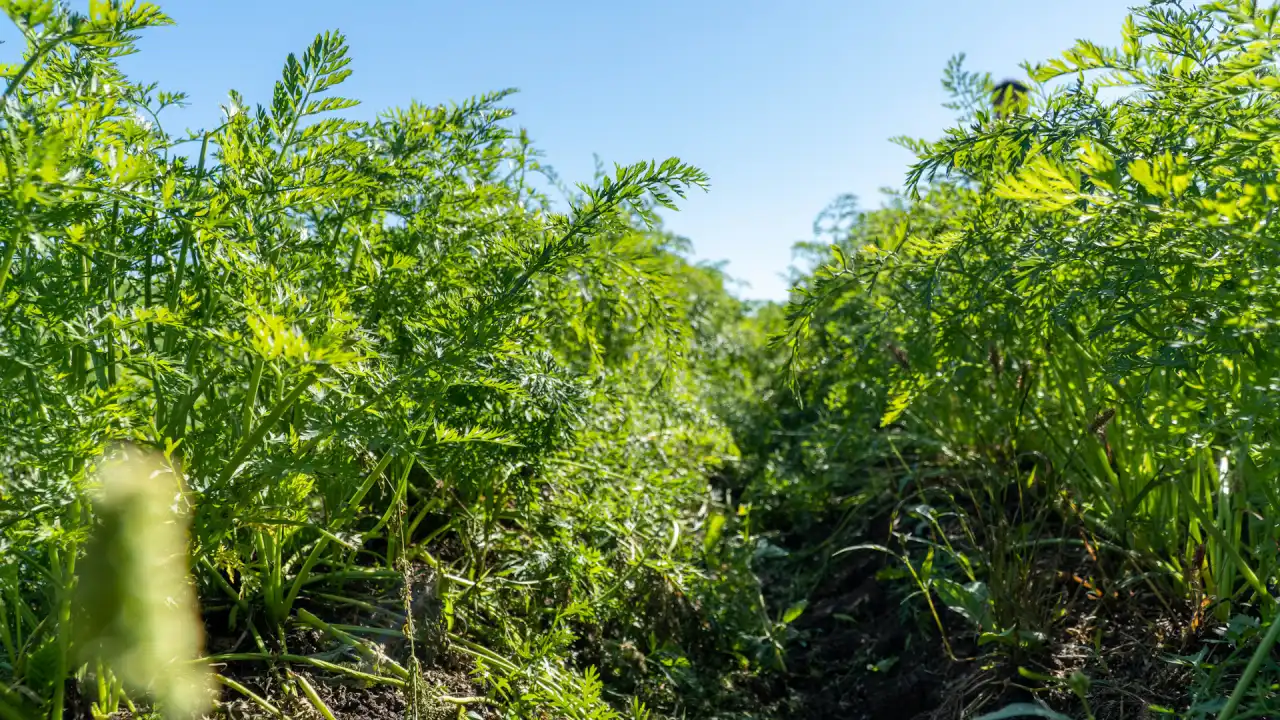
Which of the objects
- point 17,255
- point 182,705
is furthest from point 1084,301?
point 17,255

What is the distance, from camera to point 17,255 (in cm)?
162

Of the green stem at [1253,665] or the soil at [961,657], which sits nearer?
the green stem at [1253,665]

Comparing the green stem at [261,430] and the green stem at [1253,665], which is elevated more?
the green stem at [261,430]

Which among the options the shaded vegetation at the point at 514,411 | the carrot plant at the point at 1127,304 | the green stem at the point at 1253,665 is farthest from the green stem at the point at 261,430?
the green stem at the point at 1253,665

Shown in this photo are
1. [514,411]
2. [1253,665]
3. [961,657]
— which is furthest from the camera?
[961,657]

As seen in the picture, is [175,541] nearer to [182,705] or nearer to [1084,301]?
[182,705]

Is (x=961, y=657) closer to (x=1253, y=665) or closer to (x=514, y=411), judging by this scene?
(x=1253, y=665)

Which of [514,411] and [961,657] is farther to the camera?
[961,657]

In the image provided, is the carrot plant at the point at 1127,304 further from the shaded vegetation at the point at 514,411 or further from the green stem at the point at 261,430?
the green stem at the point at 261,430

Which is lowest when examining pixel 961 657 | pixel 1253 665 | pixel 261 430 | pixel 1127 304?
pixel 961 657

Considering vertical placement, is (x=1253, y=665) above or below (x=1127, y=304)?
below

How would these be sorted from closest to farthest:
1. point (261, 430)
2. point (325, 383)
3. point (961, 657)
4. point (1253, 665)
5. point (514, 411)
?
point (1253, 665), point (261, 430), point (325, 383), point (514, 411), point (961, 657)

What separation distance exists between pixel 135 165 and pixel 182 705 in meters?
0.87

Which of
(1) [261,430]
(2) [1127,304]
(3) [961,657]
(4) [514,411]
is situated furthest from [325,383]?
(3) [961,657]
